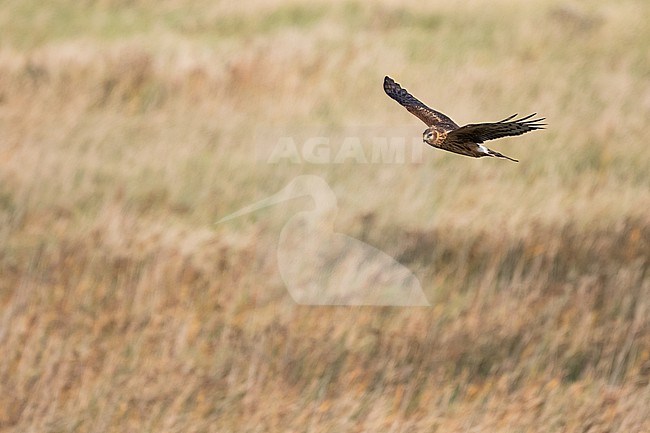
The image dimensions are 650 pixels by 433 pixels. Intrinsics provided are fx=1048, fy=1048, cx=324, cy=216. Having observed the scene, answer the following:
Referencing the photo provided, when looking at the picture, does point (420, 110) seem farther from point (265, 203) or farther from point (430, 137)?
point (265, 203)

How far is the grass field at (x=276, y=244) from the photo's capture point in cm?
491

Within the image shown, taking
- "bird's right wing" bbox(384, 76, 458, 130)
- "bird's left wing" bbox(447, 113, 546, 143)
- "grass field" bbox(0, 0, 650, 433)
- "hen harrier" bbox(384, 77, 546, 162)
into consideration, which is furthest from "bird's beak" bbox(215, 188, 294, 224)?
"bird's left wing" bbox(447, 113, 546, 143)

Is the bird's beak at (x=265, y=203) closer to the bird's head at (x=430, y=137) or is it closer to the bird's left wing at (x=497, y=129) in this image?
the bird's head at (x=430, y=137)

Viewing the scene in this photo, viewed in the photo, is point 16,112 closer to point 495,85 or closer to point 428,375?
point 495,85

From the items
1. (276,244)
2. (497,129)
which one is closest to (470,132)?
(497,129)

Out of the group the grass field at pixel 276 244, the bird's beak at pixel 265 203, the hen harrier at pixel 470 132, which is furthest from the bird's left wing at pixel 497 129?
the bird's beak at pixel 265 203

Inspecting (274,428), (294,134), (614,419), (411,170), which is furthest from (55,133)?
(614,419)

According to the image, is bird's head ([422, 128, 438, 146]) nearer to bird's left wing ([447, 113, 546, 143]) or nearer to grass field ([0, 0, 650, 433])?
bird's left wing ([447, 113, 546, 143])

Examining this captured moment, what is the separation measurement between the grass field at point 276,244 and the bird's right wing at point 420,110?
2.37 m

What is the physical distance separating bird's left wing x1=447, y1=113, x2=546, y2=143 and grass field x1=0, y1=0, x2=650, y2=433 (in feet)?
9.37

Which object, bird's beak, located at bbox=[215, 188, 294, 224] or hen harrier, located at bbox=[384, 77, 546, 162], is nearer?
hen harrier, located at bbox=[384, 77, 546, 162]

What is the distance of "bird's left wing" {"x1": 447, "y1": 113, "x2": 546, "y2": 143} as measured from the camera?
177 cm

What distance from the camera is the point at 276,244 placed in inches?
271

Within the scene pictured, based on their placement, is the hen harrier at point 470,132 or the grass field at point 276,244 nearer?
the hen harrier at point 470,132
